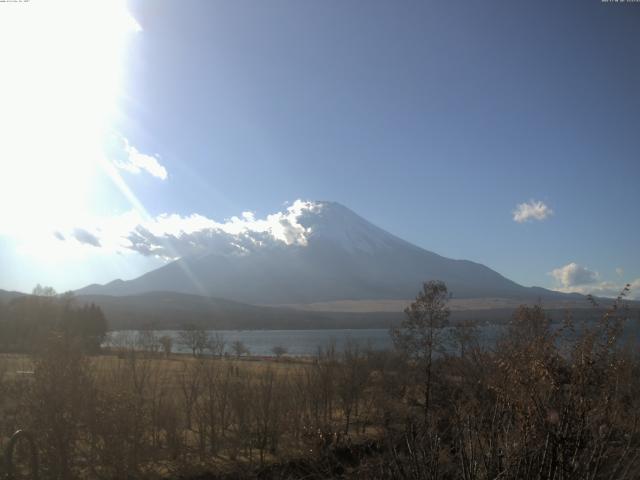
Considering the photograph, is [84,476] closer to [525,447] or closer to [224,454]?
[224,454]

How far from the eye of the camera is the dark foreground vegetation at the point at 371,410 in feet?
15.3

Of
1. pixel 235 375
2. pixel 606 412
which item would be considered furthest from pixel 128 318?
pixel 606 412

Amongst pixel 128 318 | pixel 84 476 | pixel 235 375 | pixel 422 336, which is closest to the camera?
pixel 84 476

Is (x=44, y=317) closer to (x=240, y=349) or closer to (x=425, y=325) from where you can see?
(x=240, y=349)

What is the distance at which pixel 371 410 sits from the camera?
20125 millimetres

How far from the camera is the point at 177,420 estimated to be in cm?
1442

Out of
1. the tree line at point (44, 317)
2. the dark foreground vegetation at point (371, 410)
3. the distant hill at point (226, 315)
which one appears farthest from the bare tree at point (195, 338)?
the distant hill at point (226, 315)

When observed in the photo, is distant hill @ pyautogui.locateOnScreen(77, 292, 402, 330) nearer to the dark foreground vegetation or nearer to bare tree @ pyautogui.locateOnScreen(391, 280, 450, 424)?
the dark foreground vegetation

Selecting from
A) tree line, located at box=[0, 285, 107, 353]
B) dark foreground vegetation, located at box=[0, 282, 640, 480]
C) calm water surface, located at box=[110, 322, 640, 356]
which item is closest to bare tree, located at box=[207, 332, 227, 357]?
calm water surface, located at box=[110, 322, 640, 356]

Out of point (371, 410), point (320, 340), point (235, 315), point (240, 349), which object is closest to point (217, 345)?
point (240, 349)

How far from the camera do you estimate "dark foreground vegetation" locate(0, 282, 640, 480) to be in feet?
15.3

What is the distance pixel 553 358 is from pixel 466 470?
133cm

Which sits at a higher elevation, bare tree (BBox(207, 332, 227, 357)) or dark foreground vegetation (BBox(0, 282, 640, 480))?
dark foreground vegetation (BBox(0, 282, 640, 480))

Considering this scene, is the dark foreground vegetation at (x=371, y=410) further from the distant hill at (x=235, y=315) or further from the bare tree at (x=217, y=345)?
the distant hill at (x=235, y=315)
